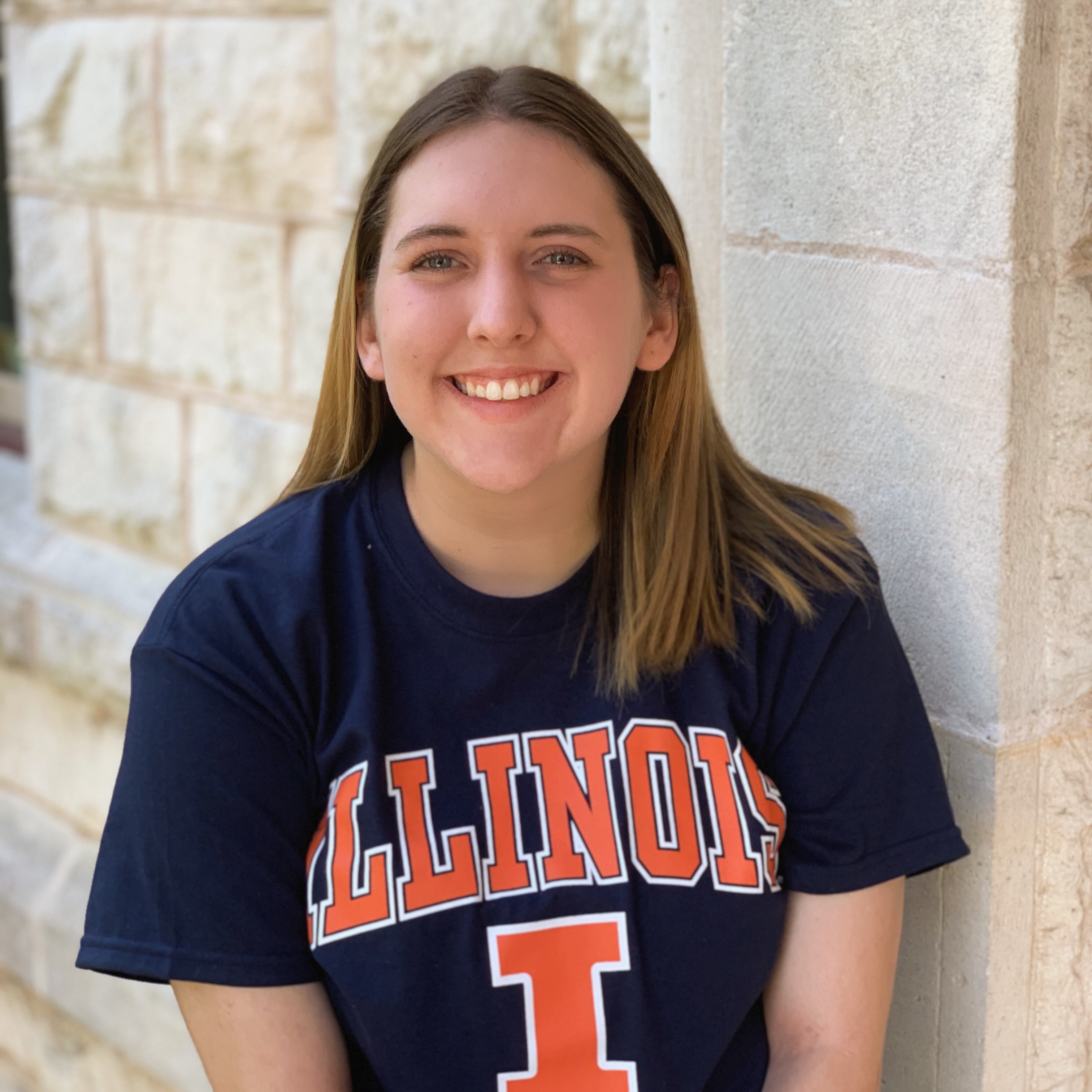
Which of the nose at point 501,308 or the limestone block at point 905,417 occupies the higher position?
the nose at point 501,308

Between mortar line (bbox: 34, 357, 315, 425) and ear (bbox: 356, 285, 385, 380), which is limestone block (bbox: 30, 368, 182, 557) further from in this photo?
ear (bbox: 356, 285, 385, 380)

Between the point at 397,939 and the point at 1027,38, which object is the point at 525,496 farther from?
the point at 1027,38

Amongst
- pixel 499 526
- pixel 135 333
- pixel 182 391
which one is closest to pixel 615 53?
pixel 499 526

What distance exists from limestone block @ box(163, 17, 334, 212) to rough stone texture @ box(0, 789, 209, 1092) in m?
1.56

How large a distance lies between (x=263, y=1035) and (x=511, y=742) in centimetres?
37

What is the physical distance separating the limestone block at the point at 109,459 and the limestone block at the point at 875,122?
1926mm

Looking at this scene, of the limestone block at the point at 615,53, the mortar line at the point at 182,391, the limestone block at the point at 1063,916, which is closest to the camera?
the limestone block at the point at 1063,916

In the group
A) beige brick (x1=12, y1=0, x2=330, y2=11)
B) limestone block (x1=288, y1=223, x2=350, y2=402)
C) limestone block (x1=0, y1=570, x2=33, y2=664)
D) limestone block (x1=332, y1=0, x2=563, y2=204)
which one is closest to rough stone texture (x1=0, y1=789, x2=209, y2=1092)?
limestone block (x1=0, y1=570, x2=33, y2=664)

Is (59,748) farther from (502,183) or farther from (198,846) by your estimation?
(502,183)

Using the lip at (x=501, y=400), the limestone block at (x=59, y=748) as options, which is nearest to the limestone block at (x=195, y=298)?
the limestone block at (x=59, y=748)

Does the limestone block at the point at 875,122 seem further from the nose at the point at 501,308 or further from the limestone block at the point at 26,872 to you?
the limestone block at the point at 26,872

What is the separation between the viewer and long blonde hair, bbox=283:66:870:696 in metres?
1.61

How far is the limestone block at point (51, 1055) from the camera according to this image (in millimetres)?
3676

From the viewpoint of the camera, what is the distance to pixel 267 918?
150 cm
